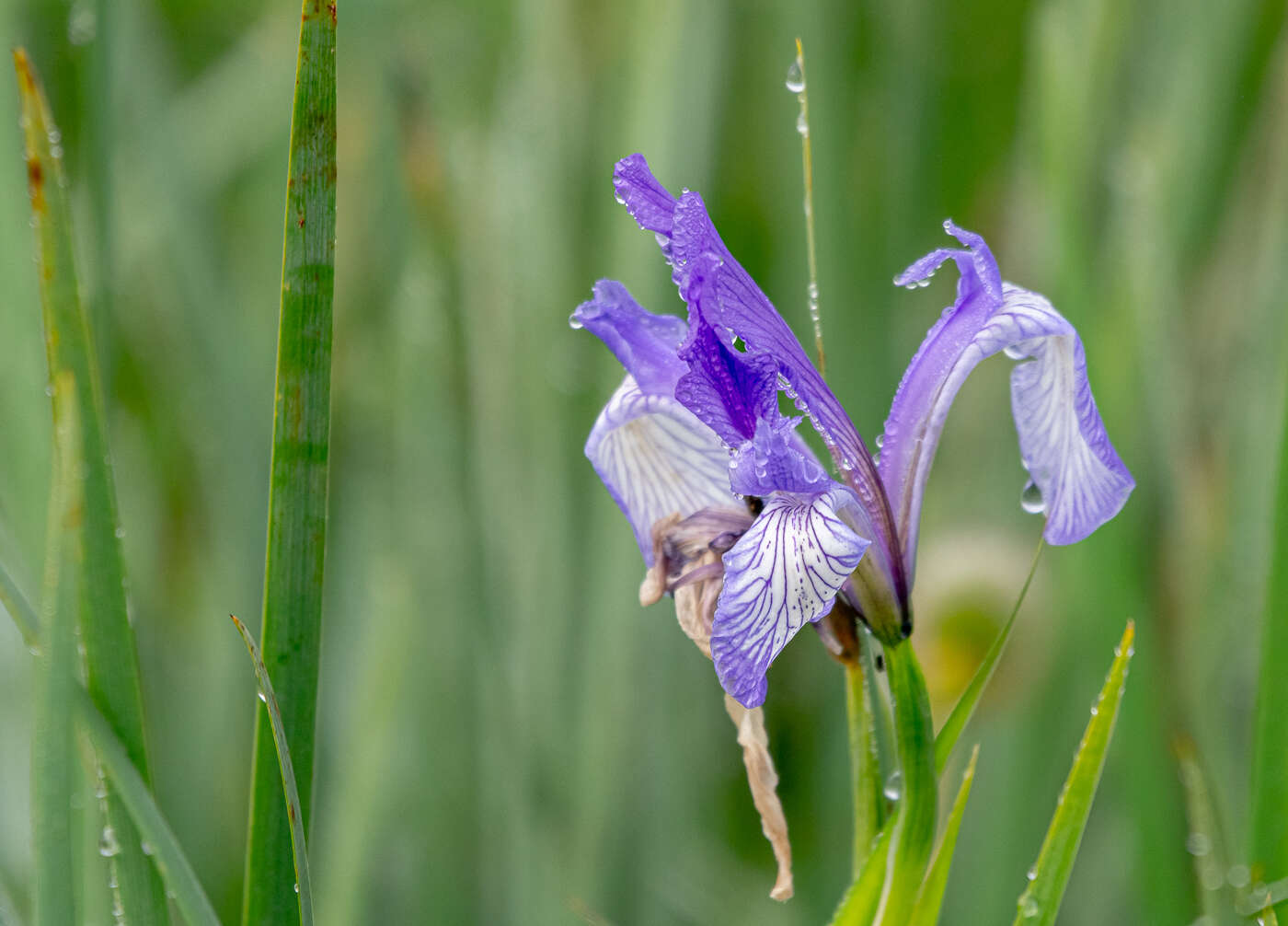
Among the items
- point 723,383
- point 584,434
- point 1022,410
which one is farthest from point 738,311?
point 584,434

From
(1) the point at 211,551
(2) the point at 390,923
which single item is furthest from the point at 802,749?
(1) the point at 211,551

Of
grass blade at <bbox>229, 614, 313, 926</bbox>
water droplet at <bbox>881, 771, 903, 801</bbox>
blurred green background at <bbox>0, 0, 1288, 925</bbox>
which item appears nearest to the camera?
grass blade at <bbox>229, 614, 313, 926</bbox>

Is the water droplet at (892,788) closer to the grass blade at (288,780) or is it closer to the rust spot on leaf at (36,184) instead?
the grass blade at (288,780)

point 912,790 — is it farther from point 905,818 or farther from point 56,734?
point 56,734

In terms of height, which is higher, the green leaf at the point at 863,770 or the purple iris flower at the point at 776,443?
the purple iris flower at the point at 776,443

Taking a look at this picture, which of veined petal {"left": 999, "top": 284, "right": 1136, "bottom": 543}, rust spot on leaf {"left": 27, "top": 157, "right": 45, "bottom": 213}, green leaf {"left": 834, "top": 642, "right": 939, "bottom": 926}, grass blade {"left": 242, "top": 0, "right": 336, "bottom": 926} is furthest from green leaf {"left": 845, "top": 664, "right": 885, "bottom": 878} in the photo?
rust spot on leaf {"left": 27, "top": 157, "right": 45, "bottom": 213}

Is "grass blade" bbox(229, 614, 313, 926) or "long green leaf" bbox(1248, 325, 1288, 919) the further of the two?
"long green leaf" bbox(1248, 325, 1288, 919)

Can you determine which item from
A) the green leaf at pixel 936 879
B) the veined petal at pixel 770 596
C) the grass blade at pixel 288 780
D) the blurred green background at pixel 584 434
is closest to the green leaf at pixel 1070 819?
the green leaf at pixel 936 879

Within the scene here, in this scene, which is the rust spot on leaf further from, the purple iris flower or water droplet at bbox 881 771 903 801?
water droplet at bbox 881 771 903 801
